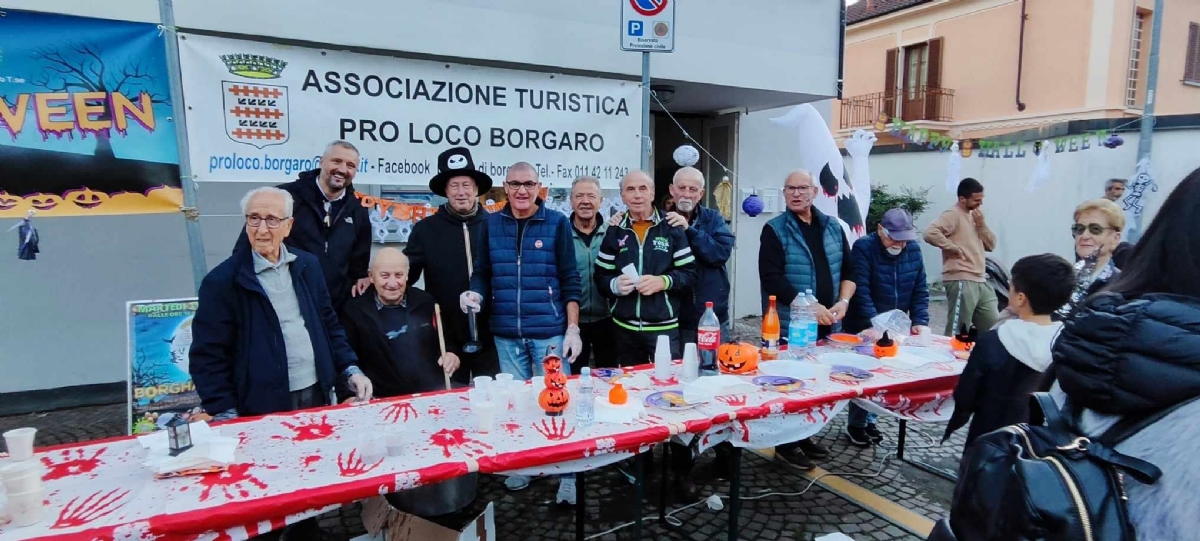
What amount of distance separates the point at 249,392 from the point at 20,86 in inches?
91.3

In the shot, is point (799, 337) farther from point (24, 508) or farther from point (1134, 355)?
point (24, 508)

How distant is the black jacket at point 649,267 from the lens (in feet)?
11.0

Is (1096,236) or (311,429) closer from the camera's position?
(311,429)

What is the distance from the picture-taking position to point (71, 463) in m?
1.96

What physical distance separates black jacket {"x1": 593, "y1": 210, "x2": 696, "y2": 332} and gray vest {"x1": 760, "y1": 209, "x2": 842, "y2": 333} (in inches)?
29.0

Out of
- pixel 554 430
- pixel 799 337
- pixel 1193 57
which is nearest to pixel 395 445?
pixel 554 430

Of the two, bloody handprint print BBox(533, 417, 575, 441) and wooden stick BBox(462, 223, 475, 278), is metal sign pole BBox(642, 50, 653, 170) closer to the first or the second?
wooden stick BBox(462, 223, 475, 278)

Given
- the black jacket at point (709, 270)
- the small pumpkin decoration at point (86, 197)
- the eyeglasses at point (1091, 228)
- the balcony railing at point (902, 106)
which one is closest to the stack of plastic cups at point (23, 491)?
the small pumpkin decoration at point (86, 197)

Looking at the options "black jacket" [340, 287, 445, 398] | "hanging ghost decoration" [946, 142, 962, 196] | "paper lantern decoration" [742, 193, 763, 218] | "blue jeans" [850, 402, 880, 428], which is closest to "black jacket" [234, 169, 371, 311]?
"black jacket" [340, 287, 445, 398]

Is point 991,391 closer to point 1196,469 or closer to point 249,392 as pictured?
point 1196,469

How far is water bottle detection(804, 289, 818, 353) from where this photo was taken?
3482 mm

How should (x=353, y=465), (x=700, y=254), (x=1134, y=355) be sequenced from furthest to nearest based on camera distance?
(x=700, y=254), (x=353, y=465), (x=1134, y=355)

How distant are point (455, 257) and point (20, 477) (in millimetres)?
2111

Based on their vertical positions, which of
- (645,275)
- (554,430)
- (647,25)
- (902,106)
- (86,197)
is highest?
(902,106)
